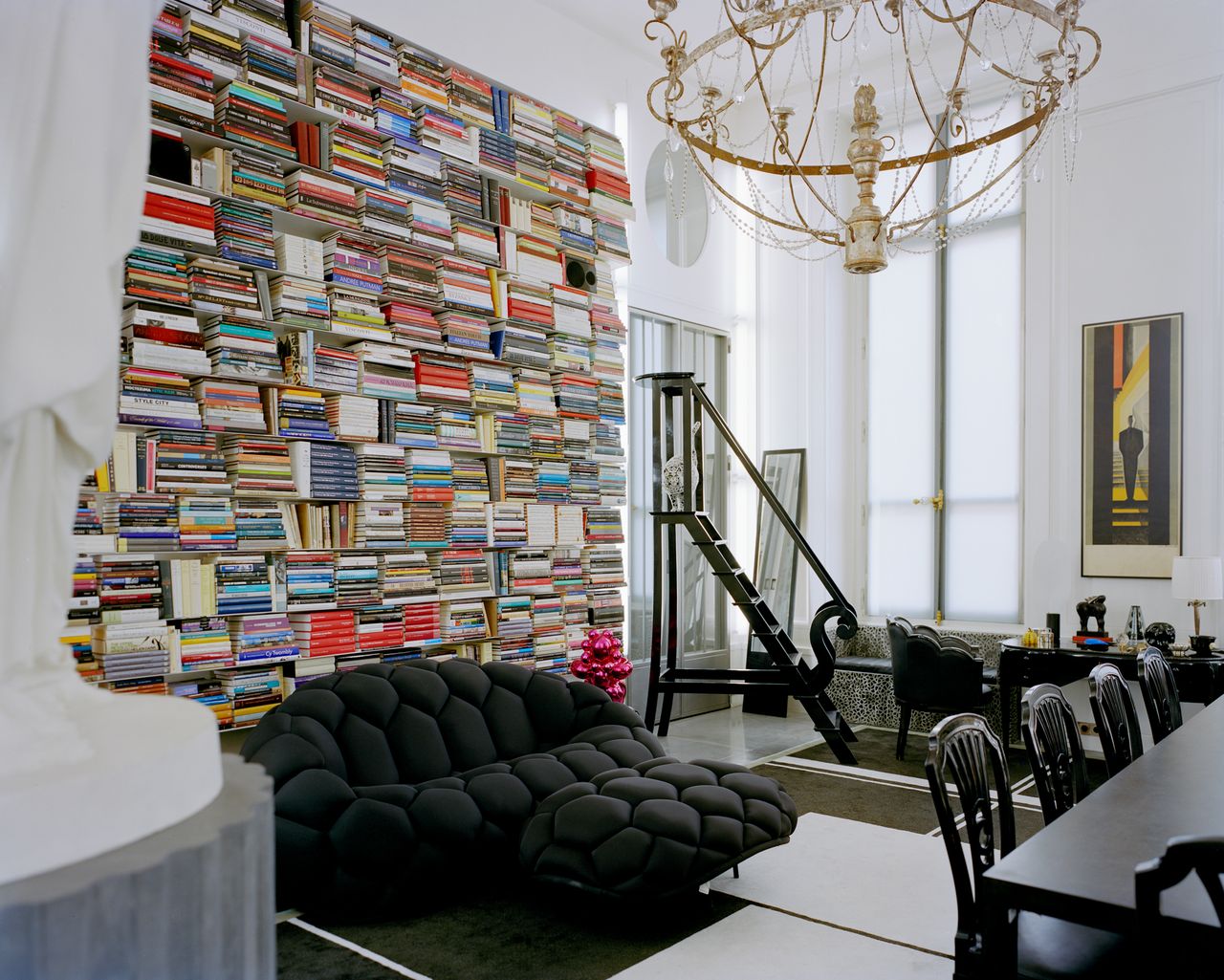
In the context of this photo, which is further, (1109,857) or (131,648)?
(131,648)

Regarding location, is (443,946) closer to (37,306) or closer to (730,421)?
(37,306)

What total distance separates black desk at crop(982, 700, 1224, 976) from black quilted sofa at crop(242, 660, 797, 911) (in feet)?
4.37

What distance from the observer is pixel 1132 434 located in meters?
5.90

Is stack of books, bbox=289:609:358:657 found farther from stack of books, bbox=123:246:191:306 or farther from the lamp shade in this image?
the lamp shade

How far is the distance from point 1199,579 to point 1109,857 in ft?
13.0

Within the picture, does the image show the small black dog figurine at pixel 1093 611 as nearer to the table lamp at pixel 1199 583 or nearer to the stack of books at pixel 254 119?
the table lamp at pixel 1199 583

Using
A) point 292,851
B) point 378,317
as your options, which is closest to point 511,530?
point 378,317

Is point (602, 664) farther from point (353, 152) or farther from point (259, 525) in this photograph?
point (353, 152)

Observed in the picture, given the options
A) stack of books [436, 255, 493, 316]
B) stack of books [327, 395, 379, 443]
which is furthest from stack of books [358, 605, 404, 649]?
stack of books [436, 255, 493, 316]

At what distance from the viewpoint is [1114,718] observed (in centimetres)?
300

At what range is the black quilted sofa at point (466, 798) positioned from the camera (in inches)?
122

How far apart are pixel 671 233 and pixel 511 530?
2969 mm

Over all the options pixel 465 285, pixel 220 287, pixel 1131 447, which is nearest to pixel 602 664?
pixel 465 285

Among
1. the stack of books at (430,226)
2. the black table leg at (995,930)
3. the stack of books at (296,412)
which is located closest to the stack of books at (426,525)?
the stack of books at (296,412)
